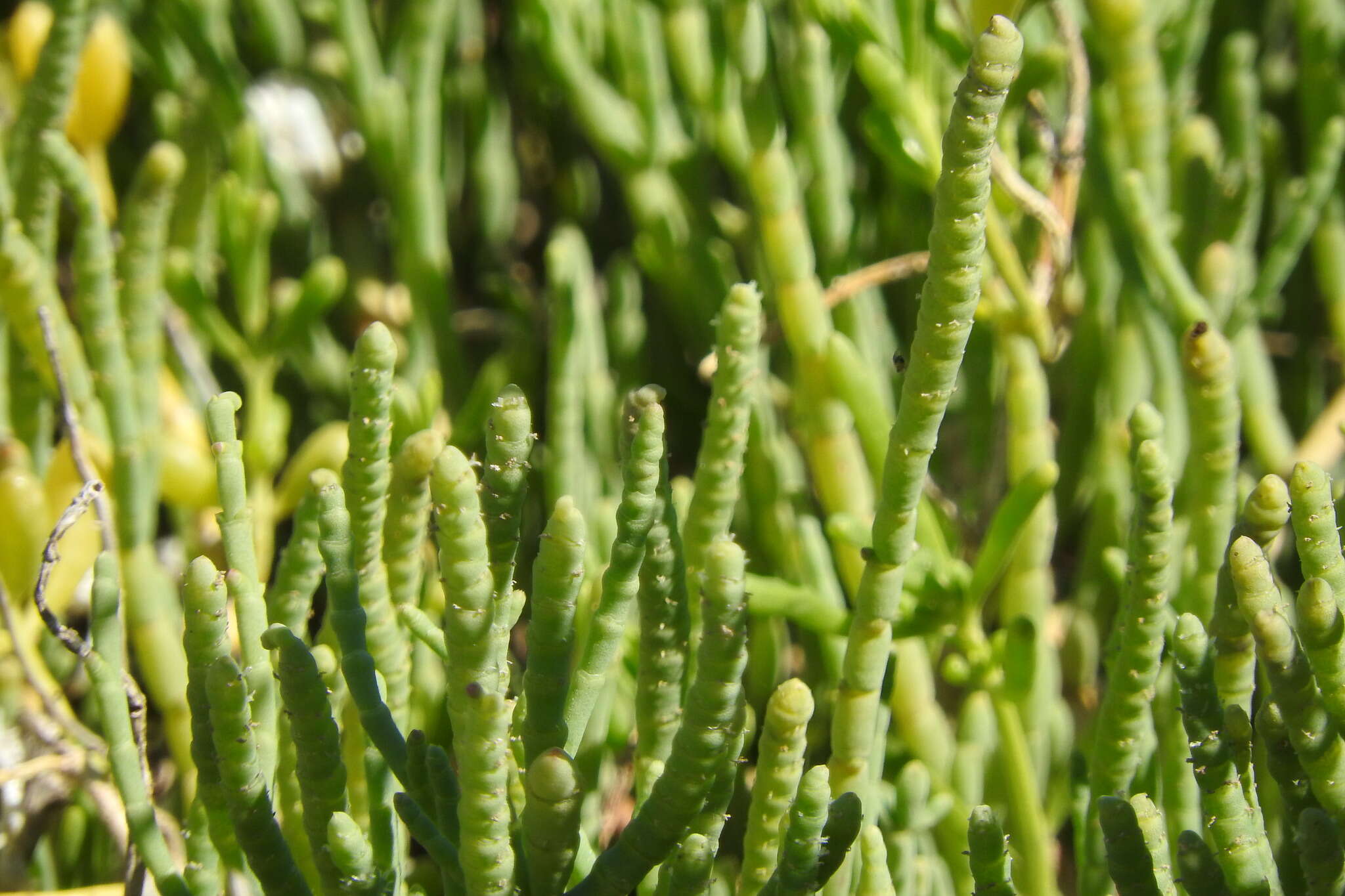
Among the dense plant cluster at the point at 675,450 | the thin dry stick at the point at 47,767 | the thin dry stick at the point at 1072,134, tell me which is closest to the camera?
the dense plant cluster at the point at 675,450

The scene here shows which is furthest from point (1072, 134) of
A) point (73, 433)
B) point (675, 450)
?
point (73, 433)

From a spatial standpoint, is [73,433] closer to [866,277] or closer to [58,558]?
[58,558]

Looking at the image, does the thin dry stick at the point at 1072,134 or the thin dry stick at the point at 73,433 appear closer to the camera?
the thin dry stick at the point at 73,433

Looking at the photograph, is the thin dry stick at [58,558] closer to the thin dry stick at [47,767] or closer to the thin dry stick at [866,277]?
the thin dry stick at [47,767]

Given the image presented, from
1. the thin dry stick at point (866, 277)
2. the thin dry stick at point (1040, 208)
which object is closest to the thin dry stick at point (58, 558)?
the thin dry stick at point (866, 277)

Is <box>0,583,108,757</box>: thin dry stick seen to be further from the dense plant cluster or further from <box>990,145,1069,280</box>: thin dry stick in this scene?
<box>990,145,1069,280</box>: thin dry stick

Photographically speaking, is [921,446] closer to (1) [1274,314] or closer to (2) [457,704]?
(2) [457,704]

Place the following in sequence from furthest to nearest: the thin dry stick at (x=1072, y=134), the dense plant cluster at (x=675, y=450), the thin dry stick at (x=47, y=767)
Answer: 1. the thin dry stick at (x=1072, y=134)
2. the thin dry stick at (x=47, y=767)
3. the dense plant cluster at (x=675, y=450)
